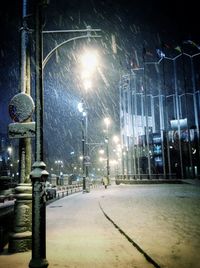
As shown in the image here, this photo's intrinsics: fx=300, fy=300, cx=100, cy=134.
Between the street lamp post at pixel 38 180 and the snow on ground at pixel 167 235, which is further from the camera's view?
the snow on ground at pixel 167 235

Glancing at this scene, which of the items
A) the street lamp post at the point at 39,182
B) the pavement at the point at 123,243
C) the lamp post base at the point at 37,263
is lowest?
the pavement at the point at 123,243

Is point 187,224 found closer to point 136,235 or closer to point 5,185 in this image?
point 136,235

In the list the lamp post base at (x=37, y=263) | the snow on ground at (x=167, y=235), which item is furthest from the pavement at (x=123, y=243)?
the lamp post base at (x=37, y=263)

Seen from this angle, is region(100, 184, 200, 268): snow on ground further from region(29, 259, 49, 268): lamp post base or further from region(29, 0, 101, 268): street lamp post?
region(29, 0, 101, 268): street lamp post

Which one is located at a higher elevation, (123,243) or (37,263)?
(37,263)

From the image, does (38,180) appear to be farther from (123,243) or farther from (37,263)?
(123,243)

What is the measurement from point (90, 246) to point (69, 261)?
4.78 feet

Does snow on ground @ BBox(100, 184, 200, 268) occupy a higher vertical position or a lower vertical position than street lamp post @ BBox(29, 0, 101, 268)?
lower

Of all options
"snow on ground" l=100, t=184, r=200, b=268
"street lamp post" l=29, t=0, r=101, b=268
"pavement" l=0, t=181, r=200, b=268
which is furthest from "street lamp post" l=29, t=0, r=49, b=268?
"snow on ground" l=100, t=184, r=200, b=268

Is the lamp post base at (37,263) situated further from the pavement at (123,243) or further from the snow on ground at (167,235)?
the snow on ground at (167,235)

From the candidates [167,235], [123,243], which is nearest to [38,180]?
[123,243]

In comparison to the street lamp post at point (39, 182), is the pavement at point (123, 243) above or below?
below

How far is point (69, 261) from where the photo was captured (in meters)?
6.61

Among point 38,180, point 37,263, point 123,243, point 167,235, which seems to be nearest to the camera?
point 37,263
